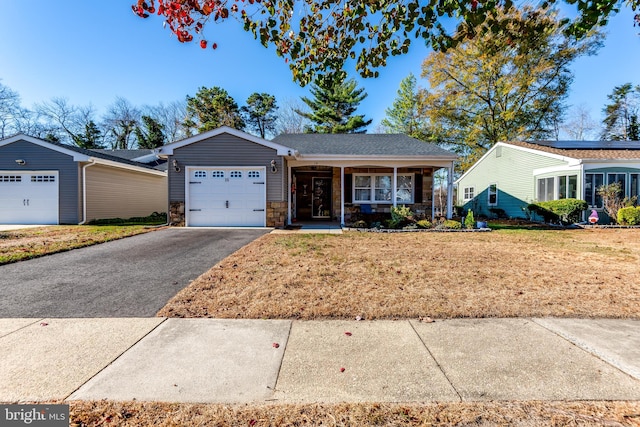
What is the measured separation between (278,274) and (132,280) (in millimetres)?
2212

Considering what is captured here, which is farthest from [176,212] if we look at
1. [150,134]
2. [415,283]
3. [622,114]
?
[622,114]

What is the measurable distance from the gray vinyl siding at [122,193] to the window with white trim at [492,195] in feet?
68.3

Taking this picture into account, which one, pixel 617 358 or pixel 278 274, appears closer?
pixel 617 358

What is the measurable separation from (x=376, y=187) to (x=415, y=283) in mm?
9625

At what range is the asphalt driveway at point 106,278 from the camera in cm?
349

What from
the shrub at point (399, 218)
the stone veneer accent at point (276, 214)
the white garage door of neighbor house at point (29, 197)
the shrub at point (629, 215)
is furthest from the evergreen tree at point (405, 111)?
the white garage door of neighbor house at point (29, 197)

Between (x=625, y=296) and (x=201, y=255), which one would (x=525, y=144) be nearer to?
(x=625, y=296)

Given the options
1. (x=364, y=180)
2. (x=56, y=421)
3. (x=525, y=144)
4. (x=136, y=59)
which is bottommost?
(x=56, y=421)

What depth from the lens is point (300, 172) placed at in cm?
1449

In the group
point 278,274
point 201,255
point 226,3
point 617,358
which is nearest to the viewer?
point 617,358

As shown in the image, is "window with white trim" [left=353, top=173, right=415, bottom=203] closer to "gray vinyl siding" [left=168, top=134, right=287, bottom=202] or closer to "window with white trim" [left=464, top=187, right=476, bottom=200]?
"gray vinyl siding" [left=168, top=134, right=287, bottom=202]

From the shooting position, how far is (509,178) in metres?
17.3

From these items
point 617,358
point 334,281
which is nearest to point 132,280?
point 334,281

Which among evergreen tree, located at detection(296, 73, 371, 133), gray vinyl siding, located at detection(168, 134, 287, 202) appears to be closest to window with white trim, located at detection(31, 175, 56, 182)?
gray vinyl siding, located at detection(168, 134, 287, 202)
